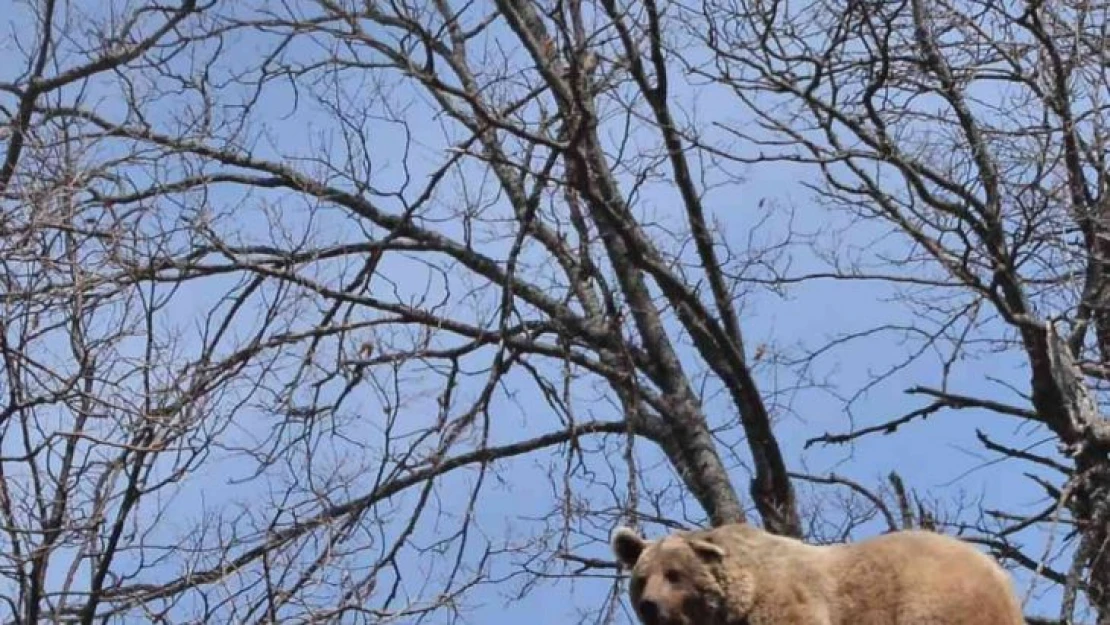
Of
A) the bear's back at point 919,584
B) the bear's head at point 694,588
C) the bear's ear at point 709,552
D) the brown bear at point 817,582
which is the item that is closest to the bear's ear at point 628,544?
the brown bear at point 817,582

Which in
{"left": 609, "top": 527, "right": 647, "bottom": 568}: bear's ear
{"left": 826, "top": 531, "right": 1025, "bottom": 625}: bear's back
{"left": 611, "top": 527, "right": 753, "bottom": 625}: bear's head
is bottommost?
{"left": 826, "top": 531, "right": 1025, "bottom": 625}: bear's back

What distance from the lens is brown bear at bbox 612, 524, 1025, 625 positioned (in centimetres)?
686

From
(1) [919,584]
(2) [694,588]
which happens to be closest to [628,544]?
(2) [694,588]

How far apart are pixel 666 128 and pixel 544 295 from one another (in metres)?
2.87

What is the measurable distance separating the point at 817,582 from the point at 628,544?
911mm

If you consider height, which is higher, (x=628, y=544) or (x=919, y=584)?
(x=628, y=544)

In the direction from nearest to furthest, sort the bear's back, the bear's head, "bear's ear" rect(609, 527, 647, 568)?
the bear's back < the bear's head < "bear's ear" rect(609, 527, 647, 568)

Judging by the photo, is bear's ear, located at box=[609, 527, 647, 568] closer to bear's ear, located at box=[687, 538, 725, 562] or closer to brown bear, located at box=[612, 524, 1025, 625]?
brown bear, located at box=[612, 524, 1025, 625]

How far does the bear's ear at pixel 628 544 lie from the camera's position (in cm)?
767

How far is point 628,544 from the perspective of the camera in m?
7.69

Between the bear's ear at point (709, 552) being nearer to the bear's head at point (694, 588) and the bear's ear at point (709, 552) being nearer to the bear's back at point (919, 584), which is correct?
the bear's head at point (694, 588)

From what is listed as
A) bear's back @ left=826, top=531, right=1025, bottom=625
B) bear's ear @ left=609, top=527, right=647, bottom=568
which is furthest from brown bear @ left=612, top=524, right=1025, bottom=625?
bear's ear @ left=609, top=527, right=647, bottom=568

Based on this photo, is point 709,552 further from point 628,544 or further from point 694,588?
point 628,544

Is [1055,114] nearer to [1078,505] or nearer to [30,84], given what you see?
[1078,505]
